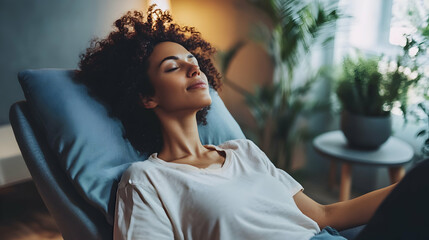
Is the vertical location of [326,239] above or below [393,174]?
above

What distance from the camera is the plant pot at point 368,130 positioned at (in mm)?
1955

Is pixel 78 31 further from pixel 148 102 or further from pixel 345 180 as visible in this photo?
pixel 345 180

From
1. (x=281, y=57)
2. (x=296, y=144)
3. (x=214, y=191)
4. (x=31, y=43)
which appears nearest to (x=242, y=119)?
(x=296, y=144)

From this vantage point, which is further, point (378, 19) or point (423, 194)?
point (378, 19)

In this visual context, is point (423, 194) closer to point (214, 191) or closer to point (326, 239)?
point (326, 239)

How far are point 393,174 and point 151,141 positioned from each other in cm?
135

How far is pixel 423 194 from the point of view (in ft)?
2.74

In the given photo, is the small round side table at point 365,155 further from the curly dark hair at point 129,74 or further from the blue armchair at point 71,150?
the curly dark hair at point 129,74

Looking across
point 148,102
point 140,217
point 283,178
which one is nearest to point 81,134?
point 148,102

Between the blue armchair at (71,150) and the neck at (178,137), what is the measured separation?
10cm

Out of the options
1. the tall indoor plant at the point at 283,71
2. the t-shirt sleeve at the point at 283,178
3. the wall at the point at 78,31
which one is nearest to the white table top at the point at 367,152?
the tall indoor plant at the point at 283,71

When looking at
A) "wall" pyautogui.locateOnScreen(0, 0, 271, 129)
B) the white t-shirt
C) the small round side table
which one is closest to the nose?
the white t-shirt

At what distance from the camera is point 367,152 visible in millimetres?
1984

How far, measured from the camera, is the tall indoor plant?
217 centimetres
